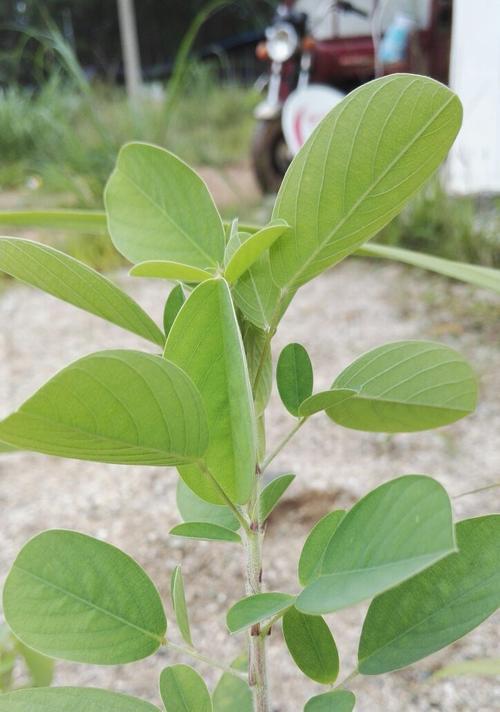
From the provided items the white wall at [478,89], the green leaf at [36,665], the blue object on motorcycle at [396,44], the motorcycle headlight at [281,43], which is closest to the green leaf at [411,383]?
the green leaf at [36,665]

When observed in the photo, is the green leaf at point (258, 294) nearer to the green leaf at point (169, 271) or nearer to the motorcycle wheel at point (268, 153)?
the green leaf at point (169, 271)

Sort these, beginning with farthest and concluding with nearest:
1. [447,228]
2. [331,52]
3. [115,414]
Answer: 1. [331,52]
2. [447,228]
3. [115,414]

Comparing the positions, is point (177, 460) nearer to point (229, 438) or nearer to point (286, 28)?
point (229, 438)

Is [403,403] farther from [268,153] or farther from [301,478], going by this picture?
[268,153]

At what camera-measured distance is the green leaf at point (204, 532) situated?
0.79 ft

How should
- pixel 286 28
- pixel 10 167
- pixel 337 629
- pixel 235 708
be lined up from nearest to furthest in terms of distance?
1. pixel 235 708
2. pixel 337 629
3. pixel 286 28
4. pixel 10 167

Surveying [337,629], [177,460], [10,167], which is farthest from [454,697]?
[10,167]

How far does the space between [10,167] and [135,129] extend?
101cm

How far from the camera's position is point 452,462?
0.96 metres

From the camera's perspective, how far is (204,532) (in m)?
0.24

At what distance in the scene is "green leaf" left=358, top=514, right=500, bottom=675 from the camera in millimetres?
216

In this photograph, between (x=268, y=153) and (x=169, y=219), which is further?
(x=268, y=153)

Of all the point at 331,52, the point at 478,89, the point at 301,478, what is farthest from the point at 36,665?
the point at 331,52

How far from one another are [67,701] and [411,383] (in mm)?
149
